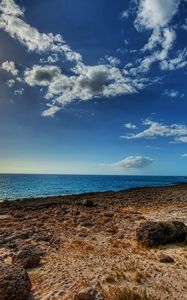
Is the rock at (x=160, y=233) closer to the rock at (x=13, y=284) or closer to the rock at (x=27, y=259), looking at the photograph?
the rock at (x=27, y=259)

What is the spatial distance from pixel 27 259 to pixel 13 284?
2.90 m

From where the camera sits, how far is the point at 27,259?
33.8 feet

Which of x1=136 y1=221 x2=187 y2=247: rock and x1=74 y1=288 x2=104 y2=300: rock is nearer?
x1=74 y1=288 x2=104 y2=300: rock

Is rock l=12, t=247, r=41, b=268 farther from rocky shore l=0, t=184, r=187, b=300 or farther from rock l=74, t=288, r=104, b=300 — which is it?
rock l=74, t=288, r=104, b=300

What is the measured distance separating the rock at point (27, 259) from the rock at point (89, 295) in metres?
3.33

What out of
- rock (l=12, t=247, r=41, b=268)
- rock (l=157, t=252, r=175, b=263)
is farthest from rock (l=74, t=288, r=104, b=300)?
rock (l=157, t=252, r=175, b=263)

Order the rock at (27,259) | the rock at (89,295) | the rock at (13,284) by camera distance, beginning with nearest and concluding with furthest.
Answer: the rock at (13,284) < the rock at (89,295) < the rock at (27,259)

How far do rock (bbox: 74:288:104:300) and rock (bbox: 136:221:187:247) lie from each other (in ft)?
19.2

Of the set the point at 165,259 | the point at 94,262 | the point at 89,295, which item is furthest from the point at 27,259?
the point at 165,259

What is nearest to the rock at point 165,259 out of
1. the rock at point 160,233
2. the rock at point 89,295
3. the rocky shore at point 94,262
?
the rocky shore at point 94,262

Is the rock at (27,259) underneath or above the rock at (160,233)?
underneath

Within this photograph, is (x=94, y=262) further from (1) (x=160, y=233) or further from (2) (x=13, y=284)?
(1) (x=160, y=233)

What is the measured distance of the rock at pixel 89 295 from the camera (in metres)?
7.34

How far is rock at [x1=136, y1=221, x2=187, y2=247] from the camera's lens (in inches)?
509
